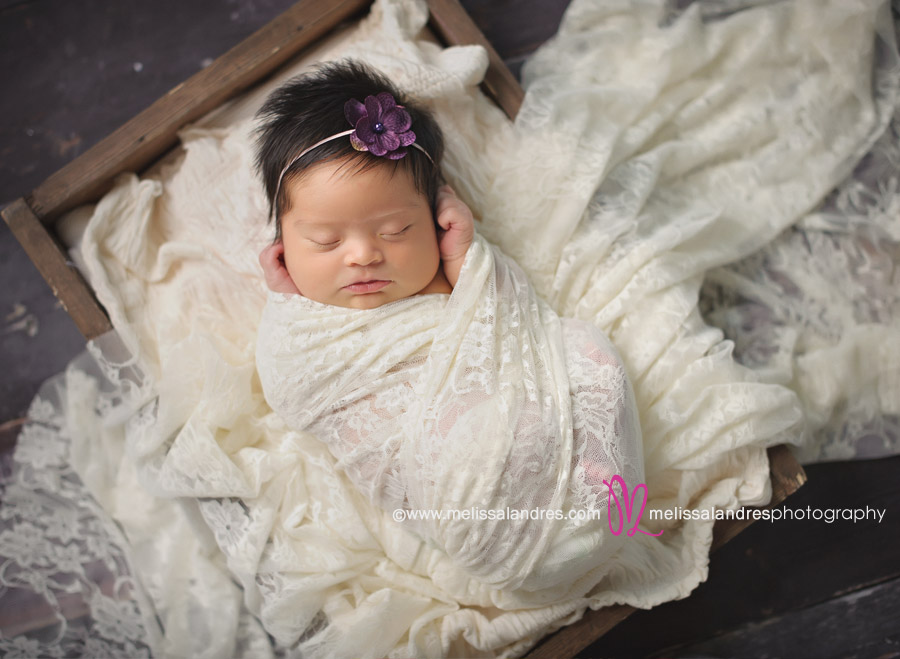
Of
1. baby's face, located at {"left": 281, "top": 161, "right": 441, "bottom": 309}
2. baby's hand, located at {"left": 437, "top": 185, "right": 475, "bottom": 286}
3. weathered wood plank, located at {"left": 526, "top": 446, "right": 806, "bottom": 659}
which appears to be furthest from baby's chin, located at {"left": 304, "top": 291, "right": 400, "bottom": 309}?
weathered wood plank, located at {"left": 526, "top": 446, "right": 806, "bottom": 659}

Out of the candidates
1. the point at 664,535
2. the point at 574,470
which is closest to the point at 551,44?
the point at 574,470

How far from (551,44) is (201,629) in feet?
5.35

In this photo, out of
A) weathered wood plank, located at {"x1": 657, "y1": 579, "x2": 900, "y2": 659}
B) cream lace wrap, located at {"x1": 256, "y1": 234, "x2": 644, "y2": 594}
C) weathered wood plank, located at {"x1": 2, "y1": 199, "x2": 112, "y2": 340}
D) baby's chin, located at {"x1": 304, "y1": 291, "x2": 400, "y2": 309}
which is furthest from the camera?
weathered wood plank, located at {"x1": 657, "y1": 579, "x2": 900, "y2": 659}

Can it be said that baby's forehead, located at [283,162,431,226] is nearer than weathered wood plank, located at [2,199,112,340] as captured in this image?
Yes

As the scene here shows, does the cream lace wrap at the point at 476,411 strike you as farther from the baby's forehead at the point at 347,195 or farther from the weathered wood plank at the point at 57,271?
the weathered wood plank at the point at 57,271

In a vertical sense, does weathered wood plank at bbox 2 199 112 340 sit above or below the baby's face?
above

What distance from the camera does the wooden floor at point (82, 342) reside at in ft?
5.23

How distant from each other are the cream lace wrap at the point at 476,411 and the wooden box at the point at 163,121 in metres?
0.38

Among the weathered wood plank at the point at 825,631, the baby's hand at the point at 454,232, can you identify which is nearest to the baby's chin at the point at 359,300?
the baby's hand at the point at 454,232

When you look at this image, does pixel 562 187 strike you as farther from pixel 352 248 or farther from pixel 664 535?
pixel 664 535

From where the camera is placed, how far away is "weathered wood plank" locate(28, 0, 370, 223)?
57.7 inches

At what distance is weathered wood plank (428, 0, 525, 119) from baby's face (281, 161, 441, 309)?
0.44 metres

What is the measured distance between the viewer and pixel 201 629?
1393mm

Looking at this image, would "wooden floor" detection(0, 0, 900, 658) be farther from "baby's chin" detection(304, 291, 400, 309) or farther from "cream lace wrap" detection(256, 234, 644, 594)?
"baby's chin" detection(304, 291, 400, 309)
